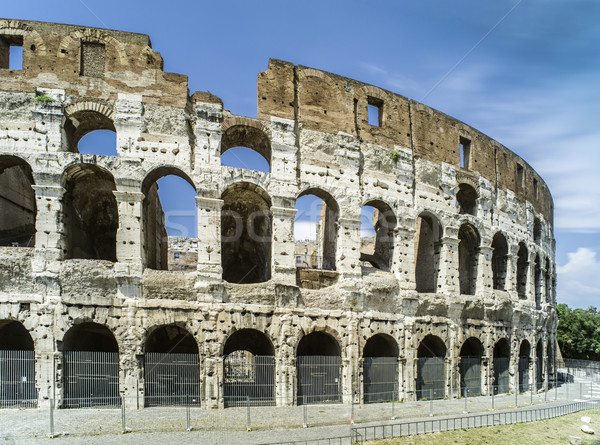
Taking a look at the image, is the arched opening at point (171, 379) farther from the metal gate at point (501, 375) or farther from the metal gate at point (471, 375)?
the metal gate at point (501, 375)

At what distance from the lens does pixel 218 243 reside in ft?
43.3

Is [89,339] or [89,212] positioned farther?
[89,212]

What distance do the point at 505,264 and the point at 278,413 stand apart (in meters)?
12.9

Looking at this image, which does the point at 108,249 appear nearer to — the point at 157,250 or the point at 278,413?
the point at 157,250

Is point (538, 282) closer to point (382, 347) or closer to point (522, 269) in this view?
point (522, 269)

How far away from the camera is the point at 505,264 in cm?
2002

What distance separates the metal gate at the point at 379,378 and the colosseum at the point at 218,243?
2.3 inches

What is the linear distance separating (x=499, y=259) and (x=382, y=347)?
8006mm

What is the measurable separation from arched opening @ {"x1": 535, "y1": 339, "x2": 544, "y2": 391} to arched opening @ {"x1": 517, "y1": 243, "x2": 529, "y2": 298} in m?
2.66

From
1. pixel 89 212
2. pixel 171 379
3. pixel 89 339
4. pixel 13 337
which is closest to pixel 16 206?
pixel 89 212

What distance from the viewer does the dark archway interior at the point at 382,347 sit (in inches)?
598

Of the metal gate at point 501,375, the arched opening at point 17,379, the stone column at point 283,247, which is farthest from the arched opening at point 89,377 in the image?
the metal gate at point 501,375

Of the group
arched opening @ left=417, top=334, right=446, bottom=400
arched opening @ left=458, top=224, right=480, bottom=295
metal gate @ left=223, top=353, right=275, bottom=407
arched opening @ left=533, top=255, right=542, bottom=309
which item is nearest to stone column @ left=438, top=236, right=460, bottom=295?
arched opening @ left=458, top=224, right=480, bottom=295

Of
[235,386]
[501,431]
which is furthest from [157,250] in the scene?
[501,431]
